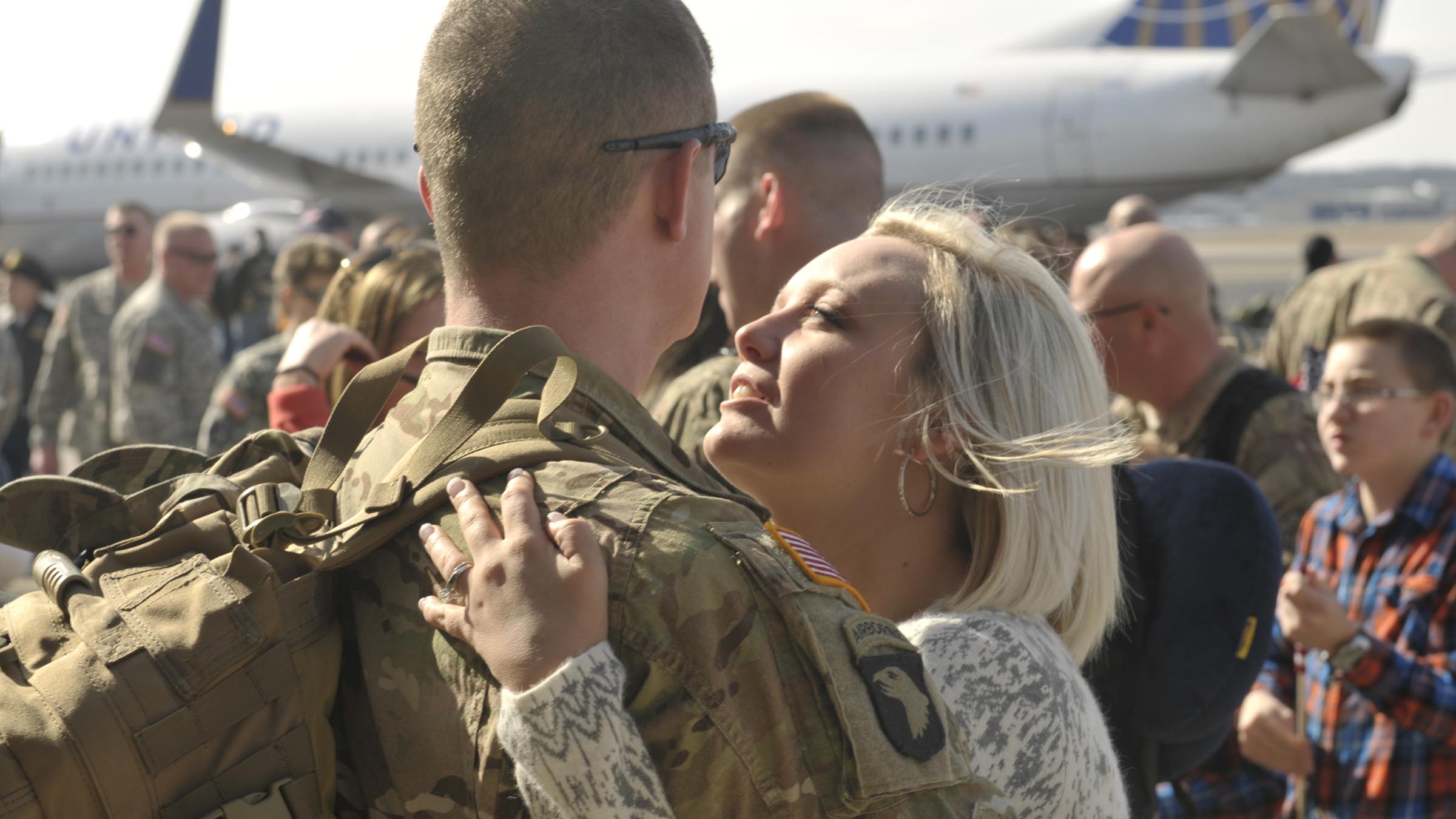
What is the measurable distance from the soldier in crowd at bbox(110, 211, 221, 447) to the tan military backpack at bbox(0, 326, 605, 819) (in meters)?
5.21

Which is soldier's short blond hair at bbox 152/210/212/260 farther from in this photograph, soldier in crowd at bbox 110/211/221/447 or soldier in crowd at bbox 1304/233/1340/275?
soldier in crowd at bbox 1304/233/1340/275

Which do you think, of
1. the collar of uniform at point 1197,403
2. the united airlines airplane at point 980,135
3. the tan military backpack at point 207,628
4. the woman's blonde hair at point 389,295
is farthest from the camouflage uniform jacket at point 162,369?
the united airlines airplane at point 980,135

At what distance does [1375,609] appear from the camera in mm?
3389

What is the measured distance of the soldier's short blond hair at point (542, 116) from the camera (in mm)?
1446

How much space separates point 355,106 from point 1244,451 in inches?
834

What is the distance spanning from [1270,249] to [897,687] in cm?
5269

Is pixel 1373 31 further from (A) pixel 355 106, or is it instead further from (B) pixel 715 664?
(B) pixel 715 664

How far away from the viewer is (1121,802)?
1.79 m

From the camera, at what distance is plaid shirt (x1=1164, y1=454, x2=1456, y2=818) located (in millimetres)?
3115

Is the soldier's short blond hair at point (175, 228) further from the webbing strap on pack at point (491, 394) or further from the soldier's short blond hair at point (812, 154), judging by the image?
the webbing strap on pack at point (491, 394)

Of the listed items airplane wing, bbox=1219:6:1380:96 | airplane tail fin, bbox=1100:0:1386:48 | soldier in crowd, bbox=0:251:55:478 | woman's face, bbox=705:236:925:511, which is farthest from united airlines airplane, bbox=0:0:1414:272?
woman's face, bbox=705:236:925:511

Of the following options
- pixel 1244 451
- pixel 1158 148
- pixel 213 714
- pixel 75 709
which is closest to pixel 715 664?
pixel 213 714

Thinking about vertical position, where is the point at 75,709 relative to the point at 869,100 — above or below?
above

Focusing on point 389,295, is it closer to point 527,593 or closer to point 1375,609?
point 527,593
